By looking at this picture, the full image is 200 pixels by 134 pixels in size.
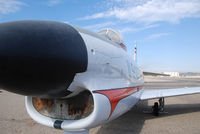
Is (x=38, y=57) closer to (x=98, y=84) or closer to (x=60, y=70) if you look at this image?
(x=60, y=70)

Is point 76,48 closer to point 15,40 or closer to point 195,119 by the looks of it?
point 15,40

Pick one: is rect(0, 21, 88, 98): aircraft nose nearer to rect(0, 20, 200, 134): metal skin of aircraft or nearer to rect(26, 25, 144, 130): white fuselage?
rect(0, 20, 200, 134): metal skin of aircraft

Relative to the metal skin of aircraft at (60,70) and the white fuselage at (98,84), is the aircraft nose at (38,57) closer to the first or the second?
the metal skin of aircraft at (60,70)

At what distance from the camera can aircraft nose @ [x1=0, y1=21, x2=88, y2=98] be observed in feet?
6.30

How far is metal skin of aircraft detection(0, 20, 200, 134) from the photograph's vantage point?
195cm

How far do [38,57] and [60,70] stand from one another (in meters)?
0.32

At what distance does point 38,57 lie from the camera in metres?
2.01

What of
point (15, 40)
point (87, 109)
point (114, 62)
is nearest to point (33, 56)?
point (15, 40)

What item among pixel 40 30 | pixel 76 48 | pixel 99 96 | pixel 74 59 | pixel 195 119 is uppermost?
pixel 40 30

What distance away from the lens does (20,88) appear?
214cm

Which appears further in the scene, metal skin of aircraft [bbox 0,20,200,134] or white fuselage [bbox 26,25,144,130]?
white fuselage [bbox 26,25,144,130]

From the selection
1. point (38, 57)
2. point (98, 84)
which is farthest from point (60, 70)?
point (98, 84)

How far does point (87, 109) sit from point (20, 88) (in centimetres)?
133

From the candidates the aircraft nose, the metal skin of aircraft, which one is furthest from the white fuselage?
the aircraft nose
